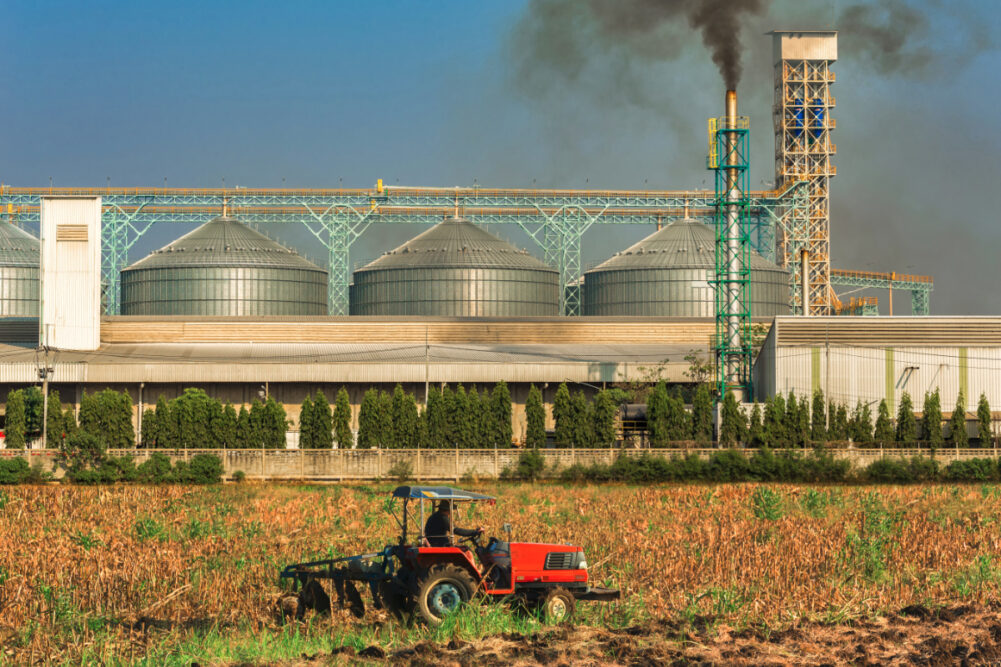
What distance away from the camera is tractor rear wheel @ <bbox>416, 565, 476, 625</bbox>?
21.6m

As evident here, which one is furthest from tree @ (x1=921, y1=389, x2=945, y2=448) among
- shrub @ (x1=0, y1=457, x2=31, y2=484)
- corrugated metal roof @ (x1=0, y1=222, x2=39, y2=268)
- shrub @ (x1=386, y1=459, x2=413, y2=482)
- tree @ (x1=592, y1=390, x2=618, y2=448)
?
corrugated metal roof @ (x1=0, y1=222, x2=39, y2=268)

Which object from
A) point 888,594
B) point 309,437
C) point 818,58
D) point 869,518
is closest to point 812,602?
point 888,594

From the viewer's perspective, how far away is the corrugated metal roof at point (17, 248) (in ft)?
354

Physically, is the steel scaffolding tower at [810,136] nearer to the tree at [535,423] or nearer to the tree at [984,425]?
the tree at [984,425]

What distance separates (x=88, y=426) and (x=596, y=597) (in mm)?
48915

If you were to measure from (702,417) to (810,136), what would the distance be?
63.3 meters

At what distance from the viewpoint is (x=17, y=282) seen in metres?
107

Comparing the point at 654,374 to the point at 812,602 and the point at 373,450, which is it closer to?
the point at 373,450

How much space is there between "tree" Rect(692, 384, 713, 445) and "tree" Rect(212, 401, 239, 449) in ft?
79.3

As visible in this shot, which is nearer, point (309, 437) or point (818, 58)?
point (309, 437)

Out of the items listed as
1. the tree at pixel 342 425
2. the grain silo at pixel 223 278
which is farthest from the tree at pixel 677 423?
the grain silo at pixel 223 278

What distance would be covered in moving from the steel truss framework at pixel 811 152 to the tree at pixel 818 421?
55.4 metres

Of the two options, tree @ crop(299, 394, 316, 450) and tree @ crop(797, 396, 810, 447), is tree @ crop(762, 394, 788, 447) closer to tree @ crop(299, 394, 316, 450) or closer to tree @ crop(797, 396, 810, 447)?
tree @ crop(797, 396, 810, 447)

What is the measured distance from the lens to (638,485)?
184ft
